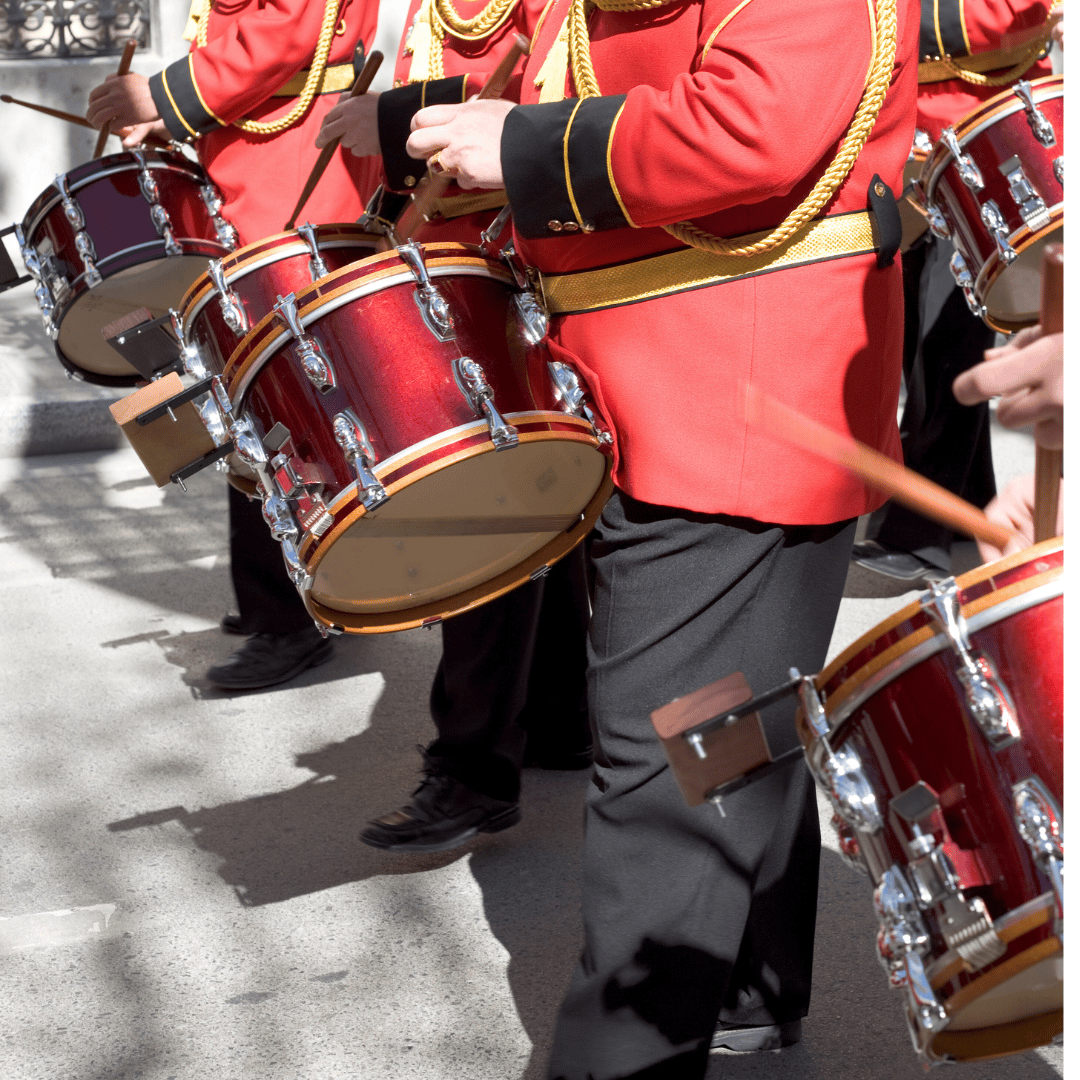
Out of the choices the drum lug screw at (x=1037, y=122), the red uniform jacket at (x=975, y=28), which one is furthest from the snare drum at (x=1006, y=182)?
the red uniform jacket at (x=975, y=28)

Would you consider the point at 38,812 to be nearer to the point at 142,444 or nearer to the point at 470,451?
the point at 142,444

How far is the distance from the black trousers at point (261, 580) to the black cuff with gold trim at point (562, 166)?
75.7 inches

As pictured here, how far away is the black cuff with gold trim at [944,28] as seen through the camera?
3.40 meters

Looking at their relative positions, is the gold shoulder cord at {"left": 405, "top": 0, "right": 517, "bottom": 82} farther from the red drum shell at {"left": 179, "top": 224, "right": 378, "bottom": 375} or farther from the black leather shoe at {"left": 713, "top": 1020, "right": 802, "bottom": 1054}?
the black leather shoe at {"left": 713, "top": 1020, "right": 802, "bottom": 1054}

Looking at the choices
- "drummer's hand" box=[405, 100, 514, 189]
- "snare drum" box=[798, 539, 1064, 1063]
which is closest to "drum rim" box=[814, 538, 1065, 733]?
"snare drum" box=[798, 539, 1064, 1063]

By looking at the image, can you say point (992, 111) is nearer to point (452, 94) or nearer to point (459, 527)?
point (452, 94)

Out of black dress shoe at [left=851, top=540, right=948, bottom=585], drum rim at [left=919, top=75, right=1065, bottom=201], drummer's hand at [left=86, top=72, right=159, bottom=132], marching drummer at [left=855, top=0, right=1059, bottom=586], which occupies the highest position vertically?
drummer's hand at [left=86, top=72, right=159, bottom=132]

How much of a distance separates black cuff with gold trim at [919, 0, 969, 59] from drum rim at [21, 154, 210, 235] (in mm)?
1711

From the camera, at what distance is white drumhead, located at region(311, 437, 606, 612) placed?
1.83 m

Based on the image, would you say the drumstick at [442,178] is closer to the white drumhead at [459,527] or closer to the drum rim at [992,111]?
the white drumhead at [459,527]

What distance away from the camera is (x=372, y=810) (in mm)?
2830

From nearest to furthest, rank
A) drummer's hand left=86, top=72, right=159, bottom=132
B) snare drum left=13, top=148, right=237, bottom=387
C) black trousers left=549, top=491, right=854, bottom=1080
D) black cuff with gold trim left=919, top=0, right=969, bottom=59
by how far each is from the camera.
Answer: black trousers left=549, top=491, right=854, bottom=1080 < snare drum left=13, top=148, right=237, bottom=387 < drummer's hand left=86, top=72, right=159, bottom=132 < black cuff with gold trim left=919, top=0, right=969, bottom=59

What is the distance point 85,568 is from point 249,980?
2.19m

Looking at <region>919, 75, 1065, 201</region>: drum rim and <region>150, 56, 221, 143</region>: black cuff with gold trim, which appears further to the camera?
<region>150, 56, 221, 143</region>: black cuff with gold trim
